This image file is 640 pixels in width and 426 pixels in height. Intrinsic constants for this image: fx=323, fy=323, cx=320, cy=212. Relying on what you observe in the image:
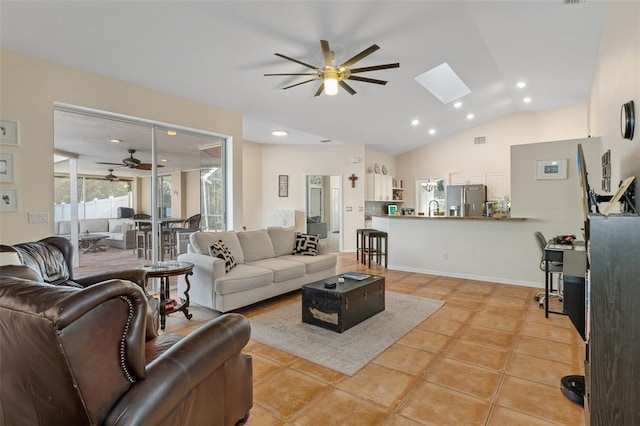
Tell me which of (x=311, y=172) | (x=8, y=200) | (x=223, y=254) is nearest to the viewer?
(x=8, y=200)

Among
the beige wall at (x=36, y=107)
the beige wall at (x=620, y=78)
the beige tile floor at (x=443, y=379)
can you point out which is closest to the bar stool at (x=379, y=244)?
the beige tile floor at (x=443, y=379)

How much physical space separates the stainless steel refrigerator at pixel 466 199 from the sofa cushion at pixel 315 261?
4956 mm

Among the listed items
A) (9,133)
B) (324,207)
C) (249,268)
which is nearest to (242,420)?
(249,268)

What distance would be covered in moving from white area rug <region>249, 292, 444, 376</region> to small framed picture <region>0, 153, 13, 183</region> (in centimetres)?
277

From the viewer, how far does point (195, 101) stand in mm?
4797

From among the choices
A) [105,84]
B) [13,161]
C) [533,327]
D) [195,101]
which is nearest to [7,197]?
[13,161]

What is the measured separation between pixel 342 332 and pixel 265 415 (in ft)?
4.22

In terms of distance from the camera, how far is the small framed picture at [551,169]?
4.69 meters

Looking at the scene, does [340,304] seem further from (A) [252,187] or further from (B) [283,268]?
(A) [252,187]

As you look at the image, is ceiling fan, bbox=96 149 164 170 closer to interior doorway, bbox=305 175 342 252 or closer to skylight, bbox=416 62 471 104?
skylight, bbox=416 62 471 104

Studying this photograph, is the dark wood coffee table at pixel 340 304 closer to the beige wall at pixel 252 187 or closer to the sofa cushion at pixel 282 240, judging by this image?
the sofa cushion at pixel 282 240

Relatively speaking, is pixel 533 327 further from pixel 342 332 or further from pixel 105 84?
pixel 105 84

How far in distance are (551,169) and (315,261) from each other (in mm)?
3721

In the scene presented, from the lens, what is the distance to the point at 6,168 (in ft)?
10.3
